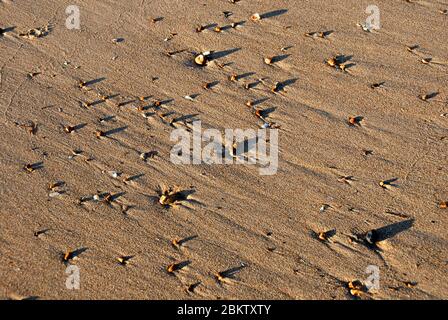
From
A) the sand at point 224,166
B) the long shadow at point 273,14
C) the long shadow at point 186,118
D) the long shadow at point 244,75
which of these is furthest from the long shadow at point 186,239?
the long shadow at point 273,14

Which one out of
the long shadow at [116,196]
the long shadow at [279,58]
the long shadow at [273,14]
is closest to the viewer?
the long shadow at [116,196]

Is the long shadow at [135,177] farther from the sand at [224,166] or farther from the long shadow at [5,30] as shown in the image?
the long shadow at [5,30]

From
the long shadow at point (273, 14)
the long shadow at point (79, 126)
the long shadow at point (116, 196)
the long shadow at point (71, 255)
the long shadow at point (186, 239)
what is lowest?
the long shadow at point (71, 255)

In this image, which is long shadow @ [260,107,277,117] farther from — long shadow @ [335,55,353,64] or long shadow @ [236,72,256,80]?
long shadow @ [335,55,353,64]

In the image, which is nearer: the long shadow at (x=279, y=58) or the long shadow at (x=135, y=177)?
the long shadow at (x=135, y=177)

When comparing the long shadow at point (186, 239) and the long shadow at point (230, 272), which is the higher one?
the long shadow at point (186, 239)

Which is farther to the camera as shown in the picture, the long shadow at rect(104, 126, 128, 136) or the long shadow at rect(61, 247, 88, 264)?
the long shadow at rect(104, 126, 128, 136)

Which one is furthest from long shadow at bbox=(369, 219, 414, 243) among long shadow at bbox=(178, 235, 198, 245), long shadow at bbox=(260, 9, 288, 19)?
long shadow at bbox=(260, 9, 288, 19)

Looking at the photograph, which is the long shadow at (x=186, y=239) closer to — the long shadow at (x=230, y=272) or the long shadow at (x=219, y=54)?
the long shadow at (x=230, y=272)

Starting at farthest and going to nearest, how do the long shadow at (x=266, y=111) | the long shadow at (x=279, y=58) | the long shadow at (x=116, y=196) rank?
the long shadow at (x=279, y=58) < the long shadow at (x=266, y=111) < the long shadow at (x=116, y=196)
